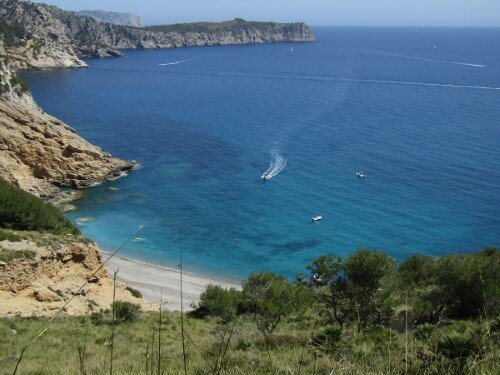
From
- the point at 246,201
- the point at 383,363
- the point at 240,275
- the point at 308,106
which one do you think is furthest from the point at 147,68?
the point at 383,363

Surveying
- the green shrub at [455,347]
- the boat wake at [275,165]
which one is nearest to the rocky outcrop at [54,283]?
the green shrub at [455,347]

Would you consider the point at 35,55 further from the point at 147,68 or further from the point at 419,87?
the point at 419,87

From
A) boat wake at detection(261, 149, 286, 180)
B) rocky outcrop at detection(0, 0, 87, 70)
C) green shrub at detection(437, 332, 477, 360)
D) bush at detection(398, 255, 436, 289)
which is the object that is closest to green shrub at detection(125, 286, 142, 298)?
Answer: bush at detection(398, 255, 436, 289)

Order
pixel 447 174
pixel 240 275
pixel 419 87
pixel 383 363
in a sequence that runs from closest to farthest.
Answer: pixel 383 363, pixel 240 275, pixel 447 174, pixel 419 87

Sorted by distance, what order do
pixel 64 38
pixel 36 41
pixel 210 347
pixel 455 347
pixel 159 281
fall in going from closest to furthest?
pixel 455 347 → pixel 210 347 → pixel 159 281 → pixel 36 41 → pixel 64 38

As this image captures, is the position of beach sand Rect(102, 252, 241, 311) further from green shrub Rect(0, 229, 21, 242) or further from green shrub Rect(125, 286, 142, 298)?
green shrub Rect(0, 229, 21, 242)

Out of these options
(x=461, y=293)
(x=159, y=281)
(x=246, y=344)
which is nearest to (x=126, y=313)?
(x=159, y=281)

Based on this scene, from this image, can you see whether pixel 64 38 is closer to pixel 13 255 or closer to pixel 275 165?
pixel 275 165
